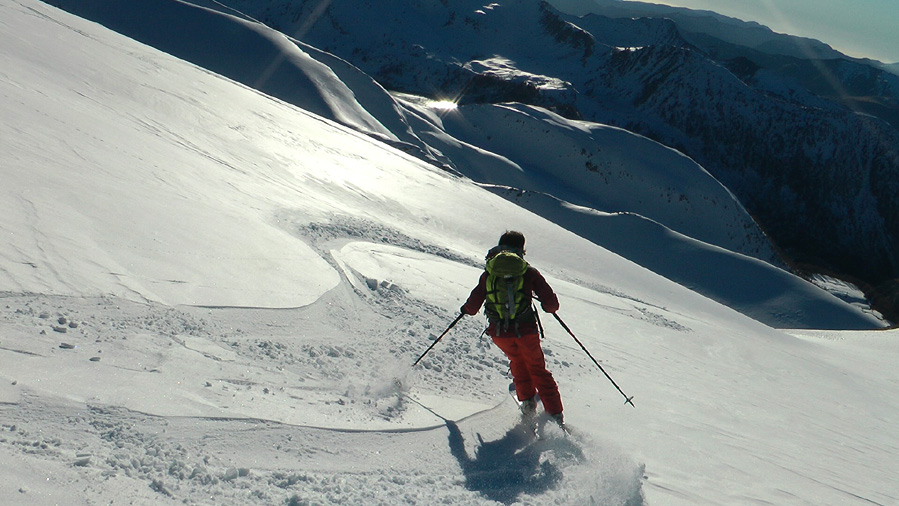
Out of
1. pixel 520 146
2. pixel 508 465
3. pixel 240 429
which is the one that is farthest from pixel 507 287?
pixel 520 146

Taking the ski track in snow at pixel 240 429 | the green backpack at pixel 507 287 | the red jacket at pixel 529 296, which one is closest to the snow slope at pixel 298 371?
the ski track in snow at pixel 240 429

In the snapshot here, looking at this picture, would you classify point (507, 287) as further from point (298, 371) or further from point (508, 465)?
point (298, 371)

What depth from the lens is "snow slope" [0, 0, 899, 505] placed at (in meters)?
3.43

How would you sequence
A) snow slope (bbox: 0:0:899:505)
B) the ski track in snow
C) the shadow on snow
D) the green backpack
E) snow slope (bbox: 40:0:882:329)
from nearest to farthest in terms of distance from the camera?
the ski track in snow, snow slope (bbox: 0:0:899:505), the shadow on snow, the green backpack, snow slope (bbox: 40:0:882:329)

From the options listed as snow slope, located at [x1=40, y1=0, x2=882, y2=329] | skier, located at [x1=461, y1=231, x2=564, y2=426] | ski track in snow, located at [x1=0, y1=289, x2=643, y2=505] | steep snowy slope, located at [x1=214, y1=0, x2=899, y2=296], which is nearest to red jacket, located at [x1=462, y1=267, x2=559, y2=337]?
skier, located at [x1=461, y1=231, x2=564, y2=426]

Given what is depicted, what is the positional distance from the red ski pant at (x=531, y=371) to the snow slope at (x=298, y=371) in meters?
Answer: 0.33

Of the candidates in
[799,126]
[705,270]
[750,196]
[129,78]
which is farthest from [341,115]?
[799,126]

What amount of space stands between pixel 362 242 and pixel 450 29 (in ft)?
577

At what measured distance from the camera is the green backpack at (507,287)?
16.1 feet

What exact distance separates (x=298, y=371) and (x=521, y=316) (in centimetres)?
191

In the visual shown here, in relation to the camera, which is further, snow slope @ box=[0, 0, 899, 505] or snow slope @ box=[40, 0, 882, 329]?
snow slope @ box=[40, 0, 882, 329]

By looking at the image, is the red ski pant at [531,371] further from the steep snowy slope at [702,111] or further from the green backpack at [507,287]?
the steep snowy slope at [702,111]

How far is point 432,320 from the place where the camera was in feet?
23.1

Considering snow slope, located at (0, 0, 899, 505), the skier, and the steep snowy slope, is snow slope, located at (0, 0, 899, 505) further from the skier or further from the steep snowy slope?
the steep snowy slope
